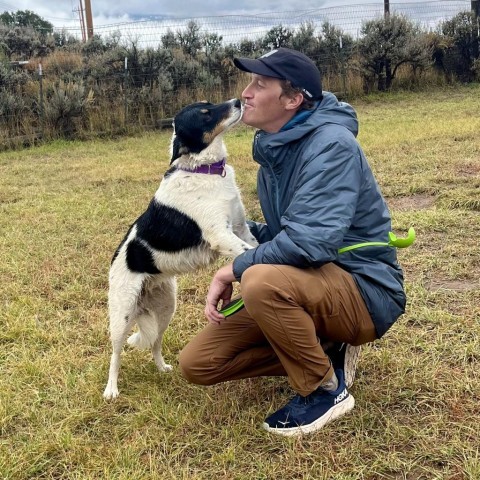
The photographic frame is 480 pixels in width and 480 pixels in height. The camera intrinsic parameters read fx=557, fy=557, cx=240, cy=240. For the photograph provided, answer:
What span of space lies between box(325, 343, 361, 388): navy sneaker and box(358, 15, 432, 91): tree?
1298cm

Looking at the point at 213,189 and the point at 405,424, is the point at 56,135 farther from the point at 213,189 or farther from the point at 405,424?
the point at 405,424

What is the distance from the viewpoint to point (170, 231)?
2.58 metres

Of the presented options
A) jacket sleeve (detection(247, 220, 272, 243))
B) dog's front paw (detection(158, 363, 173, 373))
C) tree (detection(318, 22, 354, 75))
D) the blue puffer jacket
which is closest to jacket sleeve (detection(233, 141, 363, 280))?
the blue puffer jacket

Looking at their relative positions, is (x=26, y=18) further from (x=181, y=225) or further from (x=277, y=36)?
(x=181, y=225)

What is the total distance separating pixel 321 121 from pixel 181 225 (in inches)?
32.7

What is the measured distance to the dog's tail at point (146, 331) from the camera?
2.77m

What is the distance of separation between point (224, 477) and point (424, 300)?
173 cm

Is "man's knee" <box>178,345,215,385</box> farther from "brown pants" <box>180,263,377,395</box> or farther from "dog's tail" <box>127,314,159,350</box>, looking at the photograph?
"dog's tail" <box>127,314,159,350</box>

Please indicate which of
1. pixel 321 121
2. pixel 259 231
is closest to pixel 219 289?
pixel 259 231

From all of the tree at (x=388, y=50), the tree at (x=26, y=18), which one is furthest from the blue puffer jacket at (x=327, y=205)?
the tree at (x=26, y=18)

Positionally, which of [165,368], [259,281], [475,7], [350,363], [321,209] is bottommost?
[165,368]

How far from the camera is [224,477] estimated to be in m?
1.97

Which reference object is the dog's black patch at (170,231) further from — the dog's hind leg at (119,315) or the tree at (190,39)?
the tree at (190,39)

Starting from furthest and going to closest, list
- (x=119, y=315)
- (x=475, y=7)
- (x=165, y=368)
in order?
1. (x=475, y=7)
2. (x=165, y=368)
3. (x=119, y=315)
